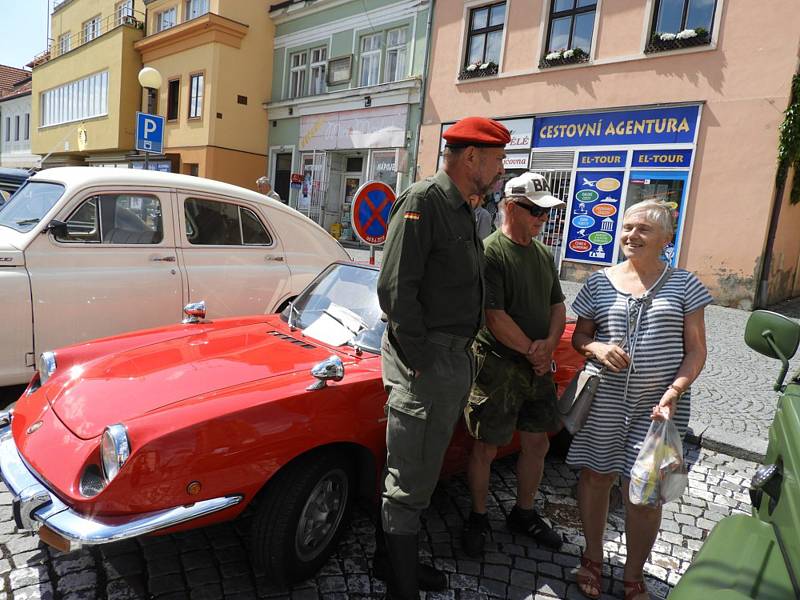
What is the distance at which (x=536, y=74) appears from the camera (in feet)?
44.1

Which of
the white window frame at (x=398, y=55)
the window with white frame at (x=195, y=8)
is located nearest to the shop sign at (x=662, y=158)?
the white window frame at (x=398, y=55)

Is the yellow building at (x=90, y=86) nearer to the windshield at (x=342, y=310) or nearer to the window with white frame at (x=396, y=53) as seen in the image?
the window with white frame at (x=396, y=53)

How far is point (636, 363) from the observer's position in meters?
2.42

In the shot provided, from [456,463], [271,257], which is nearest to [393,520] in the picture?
[456,463]

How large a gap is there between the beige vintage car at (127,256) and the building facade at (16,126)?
3432 centimetres

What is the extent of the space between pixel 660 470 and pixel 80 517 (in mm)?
2201

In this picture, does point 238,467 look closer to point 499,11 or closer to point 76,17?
point 499,11

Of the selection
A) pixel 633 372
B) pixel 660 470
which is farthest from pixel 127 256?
pixel 660 470

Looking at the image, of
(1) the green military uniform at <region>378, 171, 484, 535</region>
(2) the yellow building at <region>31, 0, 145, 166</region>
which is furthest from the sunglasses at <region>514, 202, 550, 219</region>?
(2) the yellow building at <region>31, 0, 145, 166</region>

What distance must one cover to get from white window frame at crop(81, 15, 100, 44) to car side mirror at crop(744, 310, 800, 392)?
3432 centimetres

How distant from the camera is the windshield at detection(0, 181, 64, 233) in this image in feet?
14.5

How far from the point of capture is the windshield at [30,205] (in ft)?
14.5

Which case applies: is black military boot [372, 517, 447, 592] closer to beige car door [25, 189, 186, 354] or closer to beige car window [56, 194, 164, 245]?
beige car door [25, 189, 186, 354]

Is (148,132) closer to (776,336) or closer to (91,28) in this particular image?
(776,336)
